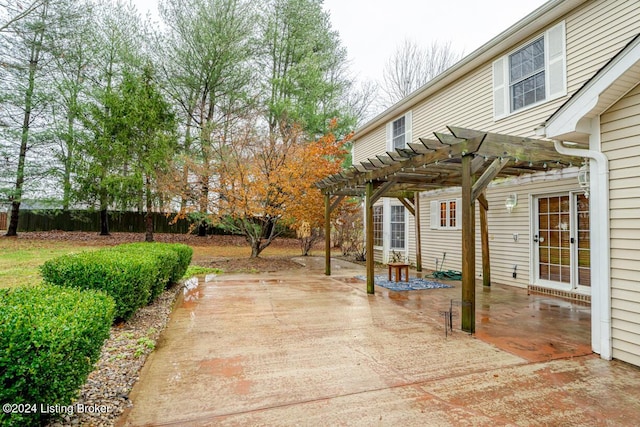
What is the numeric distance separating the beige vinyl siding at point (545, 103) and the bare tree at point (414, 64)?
10068 millimetres

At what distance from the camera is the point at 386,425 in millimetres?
2256

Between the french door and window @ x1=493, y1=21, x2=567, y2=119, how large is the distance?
198cm

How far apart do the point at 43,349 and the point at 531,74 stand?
8.19m

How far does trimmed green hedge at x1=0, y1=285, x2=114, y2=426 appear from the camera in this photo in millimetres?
1724

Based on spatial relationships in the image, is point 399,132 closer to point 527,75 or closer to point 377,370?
point 527,75

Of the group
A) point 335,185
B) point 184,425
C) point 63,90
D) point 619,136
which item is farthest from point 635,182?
point 63,90

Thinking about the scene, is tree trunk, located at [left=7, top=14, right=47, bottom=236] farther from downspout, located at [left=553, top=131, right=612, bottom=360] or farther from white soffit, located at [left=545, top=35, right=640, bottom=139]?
downspout, located at [left=553, top=131, right=612, bottom=360]

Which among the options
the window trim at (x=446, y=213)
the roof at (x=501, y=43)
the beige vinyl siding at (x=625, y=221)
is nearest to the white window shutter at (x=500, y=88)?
the roof at (x=501, y=43)

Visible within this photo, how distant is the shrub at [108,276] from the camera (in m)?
3.96

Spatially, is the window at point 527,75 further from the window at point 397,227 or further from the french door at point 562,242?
the window at point 397,227

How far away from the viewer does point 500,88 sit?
7.10 metres

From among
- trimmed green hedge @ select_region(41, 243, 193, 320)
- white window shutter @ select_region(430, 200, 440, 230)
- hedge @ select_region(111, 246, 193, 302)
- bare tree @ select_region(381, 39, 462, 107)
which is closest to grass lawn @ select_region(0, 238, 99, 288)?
trimmed green hedge @ select_region(41, 243, 193, 320)

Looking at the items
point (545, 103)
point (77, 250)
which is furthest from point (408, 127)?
point (77, 250)

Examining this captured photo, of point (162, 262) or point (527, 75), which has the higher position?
point (527, 75)
